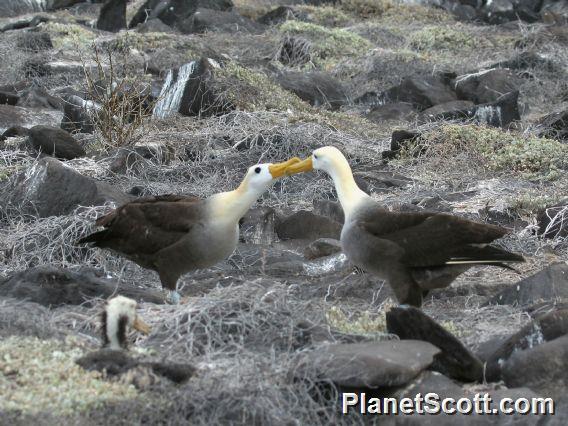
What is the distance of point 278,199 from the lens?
383 inches

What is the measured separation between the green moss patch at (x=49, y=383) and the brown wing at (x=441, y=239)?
66.1 inches

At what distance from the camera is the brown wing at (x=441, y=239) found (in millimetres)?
5750

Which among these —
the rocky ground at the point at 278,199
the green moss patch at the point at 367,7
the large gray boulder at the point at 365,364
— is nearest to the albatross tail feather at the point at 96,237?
the rocky ground at the point at 278,199

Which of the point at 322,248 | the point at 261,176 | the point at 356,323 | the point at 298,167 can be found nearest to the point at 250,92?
the point at 322,248

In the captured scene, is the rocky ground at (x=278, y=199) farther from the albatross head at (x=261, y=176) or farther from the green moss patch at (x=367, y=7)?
the green moss patch at (x=367, y=7)

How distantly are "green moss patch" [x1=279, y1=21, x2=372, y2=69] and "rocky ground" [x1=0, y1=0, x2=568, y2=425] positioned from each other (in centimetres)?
6

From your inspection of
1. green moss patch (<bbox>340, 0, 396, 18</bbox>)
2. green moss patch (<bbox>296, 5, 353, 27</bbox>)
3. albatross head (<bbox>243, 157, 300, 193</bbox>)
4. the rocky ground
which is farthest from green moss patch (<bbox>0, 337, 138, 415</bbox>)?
green moss patch (<bbox>340, 0, 396, 18</bbox>)

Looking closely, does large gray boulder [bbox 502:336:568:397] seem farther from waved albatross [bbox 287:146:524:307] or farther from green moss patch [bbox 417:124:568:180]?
green moss patch [bbox 417:124:568:180]

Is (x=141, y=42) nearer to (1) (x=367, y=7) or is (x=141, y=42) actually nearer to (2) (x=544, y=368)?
(1) (x=367, y=7)

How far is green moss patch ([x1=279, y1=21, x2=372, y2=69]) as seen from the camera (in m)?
18.4

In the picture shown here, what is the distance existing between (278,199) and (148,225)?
3490mm

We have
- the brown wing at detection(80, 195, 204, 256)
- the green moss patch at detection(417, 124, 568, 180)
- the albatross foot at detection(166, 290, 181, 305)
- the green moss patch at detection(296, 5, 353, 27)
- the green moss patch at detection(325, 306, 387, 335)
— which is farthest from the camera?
the green moss patch at detection(296, 5, 353, 27)

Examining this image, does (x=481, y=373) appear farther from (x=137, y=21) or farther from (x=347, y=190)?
(x=137, y=21)

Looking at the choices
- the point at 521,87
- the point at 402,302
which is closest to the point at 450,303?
the point at 402,302
